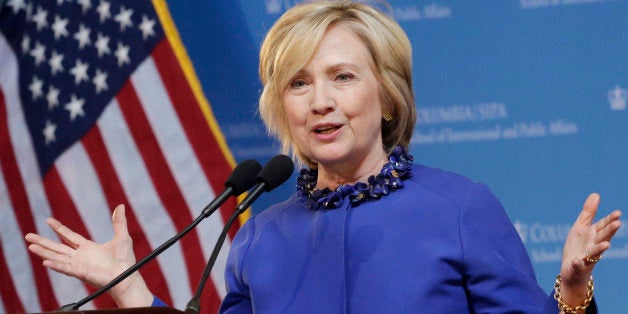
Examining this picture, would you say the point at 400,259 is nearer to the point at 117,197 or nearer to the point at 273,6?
the point at 273,6

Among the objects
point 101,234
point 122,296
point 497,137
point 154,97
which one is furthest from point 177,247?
point 122,296

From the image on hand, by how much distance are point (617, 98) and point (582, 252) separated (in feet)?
4.73

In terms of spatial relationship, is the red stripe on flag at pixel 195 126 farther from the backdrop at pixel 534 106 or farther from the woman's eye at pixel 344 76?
the woman's eye at pixel 344 76

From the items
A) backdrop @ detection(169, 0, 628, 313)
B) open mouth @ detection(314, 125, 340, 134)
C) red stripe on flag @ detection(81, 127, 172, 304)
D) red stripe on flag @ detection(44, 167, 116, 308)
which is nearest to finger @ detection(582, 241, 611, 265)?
open mouth @ detection(314, 125, 340, 134)

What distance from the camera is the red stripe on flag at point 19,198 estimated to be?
12.2 ft

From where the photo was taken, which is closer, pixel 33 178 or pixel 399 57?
pixel 399 57

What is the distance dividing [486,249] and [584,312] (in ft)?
0.78

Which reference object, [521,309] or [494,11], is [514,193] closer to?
[494,11]

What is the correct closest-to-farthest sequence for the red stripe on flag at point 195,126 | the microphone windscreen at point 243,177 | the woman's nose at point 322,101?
1. the microphone windscreen at point 243,177
2. the woman's nose at point 322,101
3. the red stripe on flag at point 195,126

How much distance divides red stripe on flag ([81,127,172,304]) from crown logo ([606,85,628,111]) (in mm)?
1646

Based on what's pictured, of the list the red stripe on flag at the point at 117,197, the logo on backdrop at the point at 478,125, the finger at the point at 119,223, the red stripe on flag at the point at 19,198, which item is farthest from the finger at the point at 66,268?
the red stripe on flag at the point at 19,198

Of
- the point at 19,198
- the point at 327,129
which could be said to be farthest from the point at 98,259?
the point at 19,198

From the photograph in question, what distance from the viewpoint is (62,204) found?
370cm

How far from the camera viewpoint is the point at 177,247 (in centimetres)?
361
